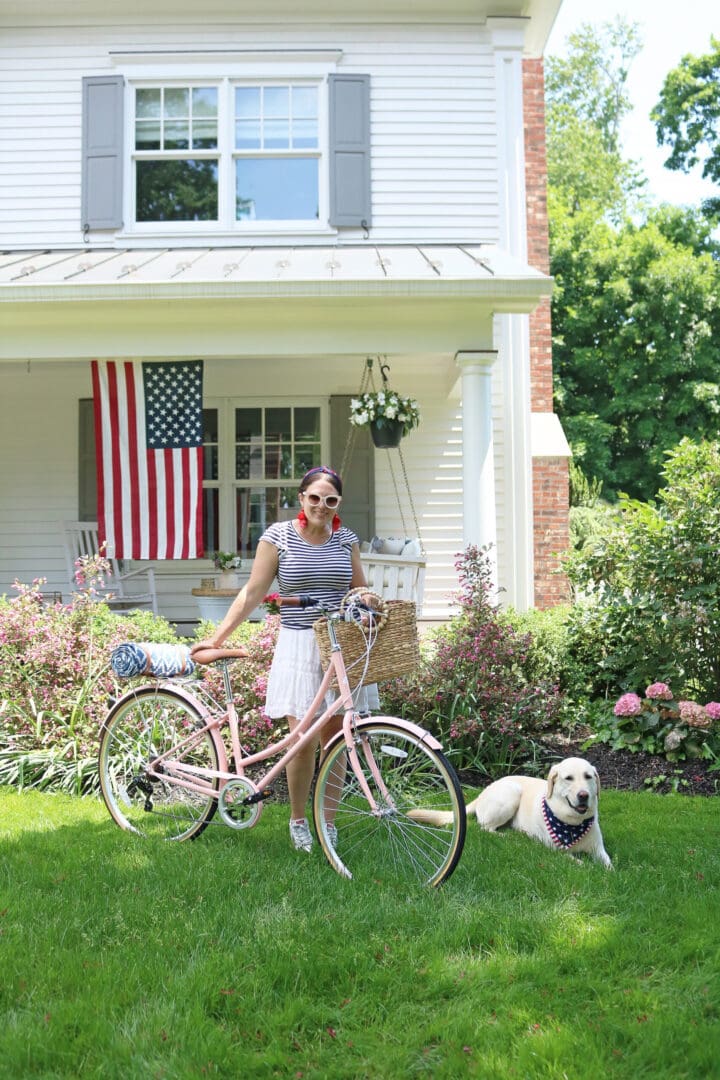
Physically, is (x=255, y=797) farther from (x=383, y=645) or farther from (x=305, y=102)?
(x=305, y=102)

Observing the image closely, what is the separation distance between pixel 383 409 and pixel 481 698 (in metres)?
3.48

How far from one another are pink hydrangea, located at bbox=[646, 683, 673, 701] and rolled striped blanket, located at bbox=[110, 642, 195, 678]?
2.81 metres

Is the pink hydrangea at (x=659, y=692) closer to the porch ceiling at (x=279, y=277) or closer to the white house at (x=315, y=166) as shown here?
the porch ceiling at (x=279, y=277)

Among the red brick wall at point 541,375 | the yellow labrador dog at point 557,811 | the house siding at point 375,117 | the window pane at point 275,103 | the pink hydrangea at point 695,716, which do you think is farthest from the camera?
the red brick wall at point 541,375

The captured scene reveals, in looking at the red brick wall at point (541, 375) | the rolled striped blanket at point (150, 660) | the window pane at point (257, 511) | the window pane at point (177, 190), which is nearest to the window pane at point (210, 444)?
the window pane at point (257, 511)

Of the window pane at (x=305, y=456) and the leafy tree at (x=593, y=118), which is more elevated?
the leafy tree at (x=593, y=118)

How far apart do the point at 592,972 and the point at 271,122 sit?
29.5ft

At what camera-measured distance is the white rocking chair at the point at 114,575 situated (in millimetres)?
9367

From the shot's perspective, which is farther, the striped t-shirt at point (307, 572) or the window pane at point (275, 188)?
the window pane at point (275, 188)

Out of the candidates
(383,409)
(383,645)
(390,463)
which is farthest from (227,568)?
(383,645)

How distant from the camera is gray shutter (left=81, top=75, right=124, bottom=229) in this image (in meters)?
9.78

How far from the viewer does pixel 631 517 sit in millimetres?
6812

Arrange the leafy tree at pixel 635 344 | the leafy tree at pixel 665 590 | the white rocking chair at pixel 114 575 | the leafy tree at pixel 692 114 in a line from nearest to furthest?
the leafy tree at pixel 665 590 → the white rocking chair at pixel 114 575 → the leafy tree at pixel 692 114 → the leafy tree at pixel 635 344

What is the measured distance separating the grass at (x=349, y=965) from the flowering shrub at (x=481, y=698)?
58.5 inches
